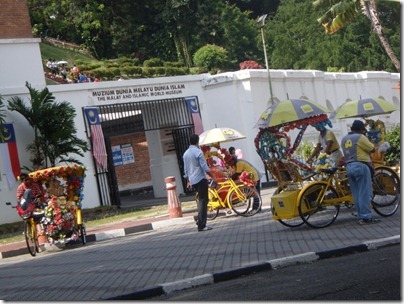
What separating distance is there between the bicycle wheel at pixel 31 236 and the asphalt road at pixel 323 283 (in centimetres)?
814

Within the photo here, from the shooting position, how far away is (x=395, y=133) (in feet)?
89.6

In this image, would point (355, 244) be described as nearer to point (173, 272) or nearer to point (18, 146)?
point (173, 272)

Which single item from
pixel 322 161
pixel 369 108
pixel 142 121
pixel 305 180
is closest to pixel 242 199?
pixel 369 108

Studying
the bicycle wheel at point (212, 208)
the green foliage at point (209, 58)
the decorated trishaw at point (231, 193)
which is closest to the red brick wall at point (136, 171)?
the green foliage at point (209, 58)

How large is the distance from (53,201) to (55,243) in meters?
0.90

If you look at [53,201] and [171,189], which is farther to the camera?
[171,189]

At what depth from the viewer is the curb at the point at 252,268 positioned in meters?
9.30

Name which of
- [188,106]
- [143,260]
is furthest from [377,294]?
[188,106]

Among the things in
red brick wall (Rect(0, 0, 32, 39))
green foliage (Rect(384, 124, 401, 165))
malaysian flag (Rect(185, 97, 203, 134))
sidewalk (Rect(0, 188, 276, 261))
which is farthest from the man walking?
malaysian flag (Rect(185, 97, 203, 134))

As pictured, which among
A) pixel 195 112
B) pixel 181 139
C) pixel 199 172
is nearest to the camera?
pixel 199 172

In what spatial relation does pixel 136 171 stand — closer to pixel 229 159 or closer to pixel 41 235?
pixel 229 159

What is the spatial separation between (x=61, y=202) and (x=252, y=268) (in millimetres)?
7834

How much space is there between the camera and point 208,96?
107 feet

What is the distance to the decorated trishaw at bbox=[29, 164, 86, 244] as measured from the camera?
55.2 feet
